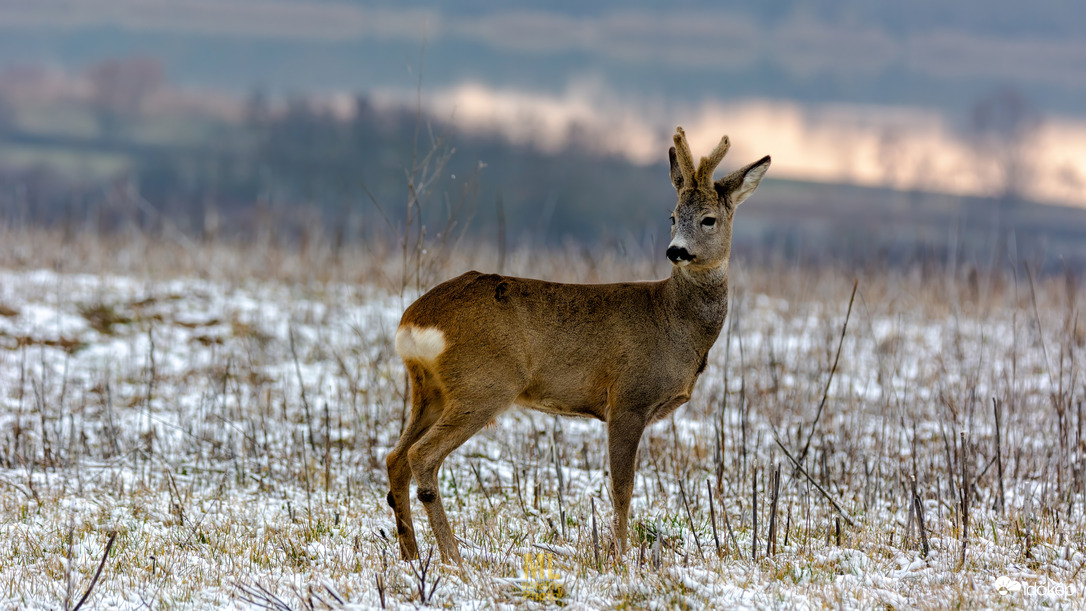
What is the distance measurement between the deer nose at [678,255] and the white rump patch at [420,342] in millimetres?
1185

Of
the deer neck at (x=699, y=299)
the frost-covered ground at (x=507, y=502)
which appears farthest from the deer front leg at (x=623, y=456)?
the deer neck at (x=699, y=299)

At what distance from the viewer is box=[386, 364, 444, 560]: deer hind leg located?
4.66 m

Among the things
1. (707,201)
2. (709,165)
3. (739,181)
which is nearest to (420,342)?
(707,201)

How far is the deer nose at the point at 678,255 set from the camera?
15.1 ft

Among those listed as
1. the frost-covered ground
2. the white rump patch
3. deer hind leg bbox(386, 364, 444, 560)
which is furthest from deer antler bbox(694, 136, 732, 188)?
deer hind leg bbox(386, 364, 444, 560)

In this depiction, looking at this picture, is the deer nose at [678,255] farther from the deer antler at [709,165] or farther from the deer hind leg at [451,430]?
the deer hind leg at [451,430]

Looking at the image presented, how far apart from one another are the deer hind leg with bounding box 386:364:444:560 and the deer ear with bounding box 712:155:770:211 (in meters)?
1.82

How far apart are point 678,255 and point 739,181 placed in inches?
25.6

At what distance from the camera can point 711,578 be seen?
13.8ft

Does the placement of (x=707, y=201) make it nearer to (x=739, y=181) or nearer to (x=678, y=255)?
(x=739, y=181)

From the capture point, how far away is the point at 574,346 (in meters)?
4.76

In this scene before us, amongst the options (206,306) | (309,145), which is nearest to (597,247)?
(206,306)

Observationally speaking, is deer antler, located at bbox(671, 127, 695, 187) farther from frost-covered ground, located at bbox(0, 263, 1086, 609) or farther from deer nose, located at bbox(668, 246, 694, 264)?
frost-covered ground, located at bbox(0, 263, 1086, 609)

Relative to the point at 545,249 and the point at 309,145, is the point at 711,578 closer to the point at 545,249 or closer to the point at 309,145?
the point at 545,249
